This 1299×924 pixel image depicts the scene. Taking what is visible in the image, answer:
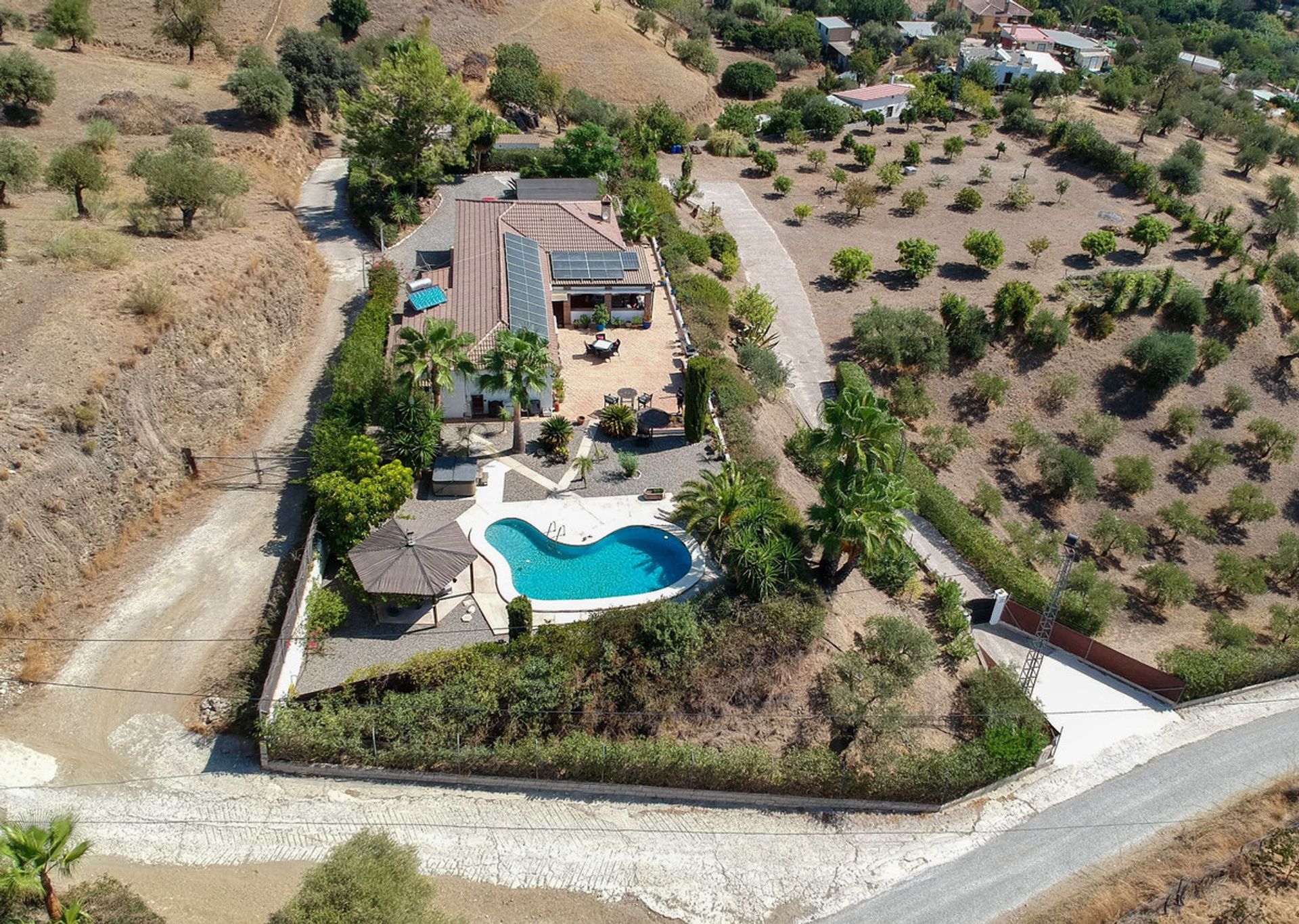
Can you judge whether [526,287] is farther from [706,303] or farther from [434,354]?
[706,303]

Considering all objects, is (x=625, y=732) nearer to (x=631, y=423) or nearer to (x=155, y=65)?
(x=631, y=423)

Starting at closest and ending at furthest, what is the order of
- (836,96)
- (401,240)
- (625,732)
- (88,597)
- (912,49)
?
(625,732) < (88,597) < (401,240) < (836,96) < (912,49)

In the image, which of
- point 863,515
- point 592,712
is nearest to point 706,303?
point 863,515

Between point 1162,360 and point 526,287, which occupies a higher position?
point 526,287

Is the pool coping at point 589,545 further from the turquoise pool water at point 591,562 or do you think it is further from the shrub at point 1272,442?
the shrub at point 1272,442

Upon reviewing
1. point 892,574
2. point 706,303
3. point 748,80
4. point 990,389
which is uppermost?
point 748,80

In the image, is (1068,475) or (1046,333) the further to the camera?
(1046,333)

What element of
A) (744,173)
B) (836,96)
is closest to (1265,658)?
(744,173)

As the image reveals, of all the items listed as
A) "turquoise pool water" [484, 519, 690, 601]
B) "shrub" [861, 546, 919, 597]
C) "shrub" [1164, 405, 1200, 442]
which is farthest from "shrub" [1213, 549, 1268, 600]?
"turquoise pool water" [484, 519, 690, 601]
